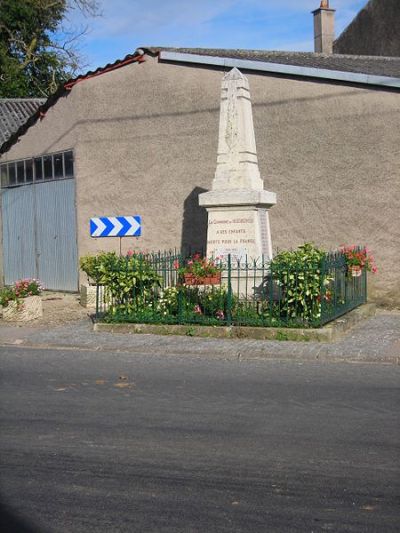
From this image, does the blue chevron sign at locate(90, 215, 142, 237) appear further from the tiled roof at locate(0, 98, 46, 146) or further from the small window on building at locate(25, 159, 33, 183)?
the tiled roof at locate(0, 98, 46, 146)

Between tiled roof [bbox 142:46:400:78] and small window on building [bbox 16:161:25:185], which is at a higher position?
tiled roof [bbox 142:46:400:78]

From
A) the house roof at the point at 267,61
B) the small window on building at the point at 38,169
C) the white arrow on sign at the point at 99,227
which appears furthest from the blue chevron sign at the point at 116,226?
the small window on building at the point at 38,169

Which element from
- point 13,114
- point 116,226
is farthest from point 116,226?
point 13,114

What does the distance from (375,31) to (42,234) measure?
14170 mm

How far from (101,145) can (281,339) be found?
8932mm

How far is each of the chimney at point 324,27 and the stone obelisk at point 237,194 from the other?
526 inches

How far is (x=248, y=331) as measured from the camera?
448 inches

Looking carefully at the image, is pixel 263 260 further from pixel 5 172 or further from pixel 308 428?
pixel 5 172

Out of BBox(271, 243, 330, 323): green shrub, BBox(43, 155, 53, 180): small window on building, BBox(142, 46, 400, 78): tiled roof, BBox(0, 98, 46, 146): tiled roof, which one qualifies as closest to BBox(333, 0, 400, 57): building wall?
BBox(142, 46, 400, 78): tiled roof

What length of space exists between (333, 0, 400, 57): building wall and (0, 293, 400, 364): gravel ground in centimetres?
1449

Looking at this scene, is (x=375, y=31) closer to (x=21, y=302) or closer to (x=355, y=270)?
(x=355, y=270)

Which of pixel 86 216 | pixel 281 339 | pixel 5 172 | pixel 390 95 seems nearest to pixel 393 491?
pixel 281 339

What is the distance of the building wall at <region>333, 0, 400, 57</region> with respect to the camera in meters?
25.2

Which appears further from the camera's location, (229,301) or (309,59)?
(309,59)
